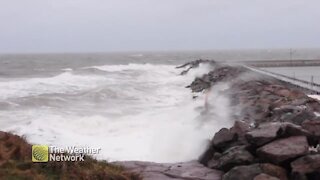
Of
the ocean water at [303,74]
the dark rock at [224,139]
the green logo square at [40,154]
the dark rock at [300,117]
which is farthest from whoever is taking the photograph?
the ocean water at [303,74]

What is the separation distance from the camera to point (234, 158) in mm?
7363

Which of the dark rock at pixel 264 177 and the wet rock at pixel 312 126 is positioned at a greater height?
the wet rock at pixel 312 126

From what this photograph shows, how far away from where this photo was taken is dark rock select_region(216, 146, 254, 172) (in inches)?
287

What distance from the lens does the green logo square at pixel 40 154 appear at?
6.25 meters

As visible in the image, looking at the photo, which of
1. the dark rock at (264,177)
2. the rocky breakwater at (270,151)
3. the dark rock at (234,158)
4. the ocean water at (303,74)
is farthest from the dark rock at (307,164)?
the ocean water at (303,74)

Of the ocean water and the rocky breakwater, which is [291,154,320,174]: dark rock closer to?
the rocky breakwater

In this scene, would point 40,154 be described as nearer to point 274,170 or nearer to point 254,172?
point 254,172

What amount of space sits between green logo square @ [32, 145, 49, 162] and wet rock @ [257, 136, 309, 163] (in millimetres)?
3394

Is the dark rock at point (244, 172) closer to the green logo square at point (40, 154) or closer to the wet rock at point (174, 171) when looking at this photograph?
the wet rock at point (174, 171)

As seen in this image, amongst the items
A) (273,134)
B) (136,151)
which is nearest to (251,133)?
(273,134)

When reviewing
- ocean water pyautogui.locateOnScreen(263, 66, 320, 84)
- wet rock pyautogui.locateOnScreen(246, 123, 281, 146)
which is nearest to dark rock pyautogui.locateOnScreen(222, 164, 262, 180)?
wet rock pyautogui.locateOnScreen(246, 123, 281, 146)

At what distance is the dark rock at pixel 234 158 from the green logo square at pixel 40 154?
115 inches

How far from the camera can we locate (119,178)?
601 centimetres

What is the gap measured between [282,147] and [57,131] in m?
7.03
